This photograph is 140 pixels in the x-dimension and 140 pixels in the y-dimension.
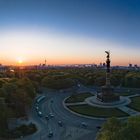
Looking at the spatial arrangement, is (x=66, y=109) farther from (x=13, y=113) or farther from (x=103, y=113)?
(x=13, y=113)

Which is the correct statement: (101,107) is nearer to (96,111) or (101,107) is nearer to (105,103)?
(105,103)

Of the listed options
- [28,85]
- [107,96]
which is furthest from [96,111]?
[28,85]

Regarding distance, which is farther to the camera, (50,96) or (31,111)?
(50,96)

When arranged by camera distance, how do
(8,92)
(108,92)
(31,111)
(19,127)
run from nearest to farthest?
1. (19,127)
2. (8,92)
3. (31,111)
4. (108,92)

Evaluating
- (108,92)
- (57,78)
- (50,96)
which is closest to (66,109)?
(108,92)

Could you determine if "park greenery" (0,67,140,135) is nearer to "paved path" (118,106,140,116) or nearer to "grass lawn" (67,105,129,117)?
"grass lawn" (67,105,129,117)

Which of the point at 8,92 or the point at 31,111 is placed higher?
the point at 8,92
